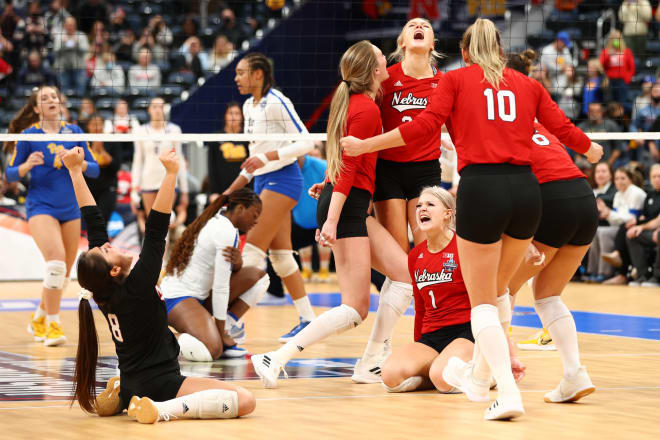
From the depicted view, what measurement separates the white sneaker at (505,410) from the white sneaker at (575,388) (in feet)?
1.79

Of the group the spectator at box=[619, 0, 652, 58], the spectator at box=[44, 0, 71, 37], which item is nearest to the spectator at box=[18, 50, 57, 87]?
the spectator at box=[44, 0, 71, 37]

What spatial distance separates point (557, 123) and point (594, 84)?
10575 mm

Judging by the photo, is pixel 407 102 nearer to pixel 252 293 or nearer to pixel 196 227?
pixel 196 227

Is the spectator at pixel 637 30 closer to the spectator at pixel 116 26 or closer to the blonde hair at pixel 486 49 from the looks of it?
the spectator at pixel 116 26

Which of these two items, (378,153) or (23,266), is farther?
(23,266)

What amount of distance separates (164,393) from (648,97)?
1170 centimetres

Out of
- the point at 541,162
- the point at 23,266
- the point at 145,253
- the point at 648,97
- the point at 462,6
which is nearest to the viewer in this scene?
the point at 145,253

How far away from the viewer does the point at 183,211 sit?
1331 cm

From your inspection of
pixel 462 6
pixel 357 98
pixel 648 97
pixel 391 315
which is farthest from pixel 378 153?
pixel 462 6

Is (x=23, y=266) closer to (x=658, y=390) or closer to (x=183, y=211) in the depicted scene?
(x=183, y=211)

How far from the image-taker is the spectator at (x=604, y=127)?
13.1 meters

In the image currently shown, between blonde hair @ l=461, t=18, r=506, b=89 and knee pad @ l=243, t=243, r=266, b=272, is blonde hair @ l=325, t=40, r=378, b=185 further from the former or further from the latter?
knee pad @ l=243, t=243, r=266, b=272

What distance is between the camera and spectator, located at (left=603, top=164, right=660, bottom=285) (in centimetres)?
1262

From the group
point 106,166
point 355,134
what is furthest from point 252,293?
point 106,166
